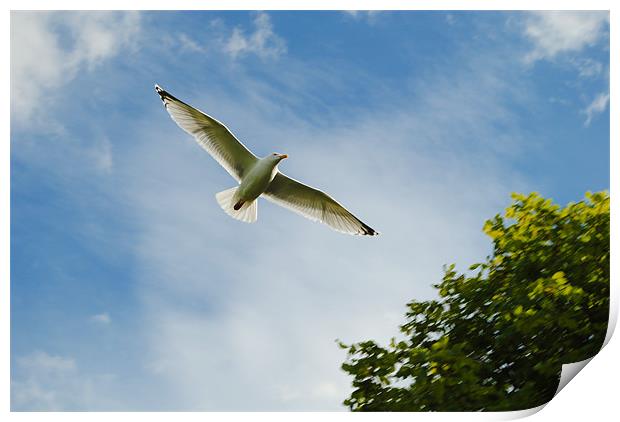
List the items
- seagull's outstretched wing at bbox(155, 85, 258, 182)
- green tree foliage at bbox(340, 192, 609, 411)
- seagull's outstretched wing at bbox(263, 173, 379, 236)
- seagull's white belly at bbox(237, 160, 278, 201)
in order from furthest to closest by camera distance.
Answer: seagull's outstretched wing at bbox(263, 173, 379, 236) → seagull's white belly at bbox(237, 160, 278, 201) → seagull's outstretched wing at bbox(155, 85, 258, 182) → green tree foliage at bbox(340, 192, 609, 411)

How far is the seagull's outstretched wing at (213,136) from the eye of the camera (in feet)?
11.8

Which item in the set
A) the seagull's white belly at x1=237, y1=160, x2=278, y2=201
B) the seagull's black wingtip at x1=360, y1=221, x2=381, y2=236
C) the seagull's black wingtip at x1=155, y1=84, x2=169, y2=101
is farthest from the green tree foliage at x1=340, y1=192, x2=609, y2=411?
the seagull's black wingtip at x1=155, y1=84, x2=169, y2=101

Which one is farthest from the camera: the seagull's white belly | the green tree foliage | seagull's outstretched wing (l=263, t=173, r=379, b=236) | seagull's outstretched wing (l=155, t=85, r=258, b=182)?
seagull's outstretched wing (l=263, t=173, r=379, b=236)

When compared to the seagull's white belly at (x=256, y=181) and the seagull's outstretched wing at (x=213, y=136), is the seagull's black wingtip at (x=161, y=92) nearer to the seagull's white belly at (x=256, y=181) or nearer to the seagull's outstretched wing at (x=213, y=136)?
the seagull's outstretched wing at (x=213, y=136)

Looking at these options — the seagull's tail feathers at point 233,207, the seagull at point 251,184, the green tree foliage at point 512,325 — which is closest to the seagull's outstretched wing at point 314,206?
the seagull at point 251,184

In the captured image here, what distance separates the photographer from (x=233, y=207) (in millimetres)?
3895

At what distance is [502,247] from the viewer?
3.56 metres

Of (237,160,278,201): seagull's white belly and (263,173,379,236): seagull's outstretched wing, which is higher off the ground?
(237,160,278,201): seagull's white belly

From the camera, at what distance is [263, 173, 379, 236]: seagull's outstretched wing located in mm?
3865

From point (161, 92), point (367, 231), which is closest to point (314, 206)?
point (367, 231)

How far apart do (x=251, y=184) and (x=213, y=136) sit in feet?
1.06

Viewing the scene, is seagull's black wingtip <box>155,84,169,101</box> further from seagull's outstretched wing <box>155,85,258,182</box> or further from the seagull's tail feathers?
the seagull's tail feathers

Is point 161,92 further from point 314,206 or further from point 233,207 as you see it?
point 314,206
